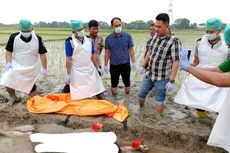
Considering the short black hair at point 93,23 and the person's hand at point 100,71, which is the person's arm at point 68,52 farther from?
the short black hair at point 93,23

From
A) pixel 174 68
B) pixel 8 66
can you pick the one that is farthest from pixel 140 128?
pixel 8 66

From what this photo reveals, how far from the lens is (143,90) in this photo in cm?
473

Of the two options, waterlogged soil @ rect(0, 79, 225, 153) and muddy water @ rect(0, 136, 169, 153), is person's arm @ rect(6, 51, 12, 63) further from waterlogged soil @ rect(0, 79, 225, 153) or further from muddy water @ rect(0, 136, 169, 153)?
muddy water @ rect(0, 136, 169, 153)

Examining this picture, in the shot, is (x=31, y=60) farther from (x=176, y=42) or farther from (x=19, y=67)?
(x=176, y=42)

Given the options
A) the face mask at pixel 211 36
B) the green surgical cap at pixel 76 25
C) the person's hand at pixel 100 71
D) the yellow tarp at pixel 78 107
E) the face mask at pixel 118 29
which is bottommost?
the yellow tarp at pixel 78 107

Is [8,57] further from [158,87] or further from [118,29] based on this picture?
[158,87]

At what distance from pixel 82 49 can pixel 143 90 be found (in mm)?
1198

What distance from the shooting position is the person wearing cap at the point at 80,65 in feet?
15.6

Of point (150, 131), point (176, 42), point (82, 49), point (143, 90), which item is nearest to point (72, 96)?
point (82, 49)

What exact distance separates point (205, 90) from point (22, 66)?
10.1 feet

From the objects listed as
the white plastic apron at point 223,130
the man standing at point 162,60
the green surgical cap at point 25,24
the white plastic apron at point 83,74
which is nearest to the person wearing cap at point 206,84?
the man standing at point 162,60

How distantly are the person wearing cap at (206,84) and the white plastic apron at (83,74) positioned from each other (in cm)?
148

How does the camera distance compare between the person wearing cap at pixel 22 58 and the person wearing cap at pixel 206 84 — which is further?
the person wearing cap at pixel 22 58

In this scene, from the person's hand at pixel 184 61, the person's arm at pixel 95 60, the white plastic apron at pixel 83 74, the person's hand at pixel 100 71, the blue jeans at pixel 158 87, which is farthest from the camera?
the person's hand at pixel 100 71
